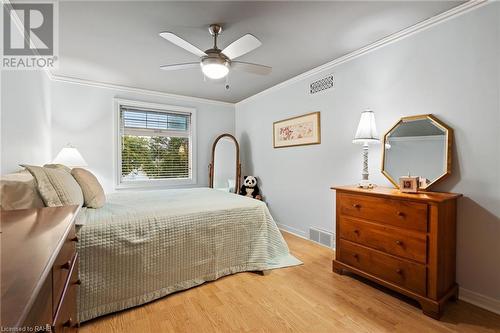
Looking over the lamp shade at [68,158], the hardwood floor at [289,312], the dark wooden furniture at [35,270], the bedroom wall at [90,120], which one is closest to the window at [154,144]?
the bedroom wall at [90,120]

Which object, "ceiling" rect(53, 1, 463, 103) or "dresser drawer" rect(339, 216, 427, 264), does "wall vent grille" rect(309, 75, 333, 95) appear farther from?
"dresser drawer" rect(339, 216, 427, 264)

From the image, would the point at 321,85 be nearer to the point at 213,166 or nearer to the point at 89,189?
the point at 213,166

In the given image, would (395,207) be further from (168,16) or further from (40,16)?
(40,16)

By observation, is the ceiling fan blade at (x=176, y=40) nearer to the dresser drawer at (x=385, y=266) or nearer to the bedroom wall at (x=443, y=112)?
the bedroom wall at (x=443, y=112)

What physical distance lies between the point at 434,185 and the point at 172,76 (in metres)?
3.32

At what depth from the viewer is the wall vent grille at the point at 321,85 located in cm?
297

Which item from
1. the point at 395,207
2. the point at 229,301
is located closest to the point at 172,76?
the point at 229,301

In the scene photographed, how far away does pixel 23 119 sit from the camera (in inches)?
84.2

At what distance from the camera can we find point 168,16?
6.49 feet

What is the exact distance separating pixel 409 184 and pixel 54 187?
2.68 m

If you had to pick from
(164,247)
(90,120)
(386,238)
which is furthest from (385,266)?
(90,120)

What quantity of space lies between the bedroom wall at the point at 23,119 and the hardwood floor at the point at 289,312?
150cm

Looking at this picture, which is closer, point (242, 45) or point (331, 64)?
point (242, 45)

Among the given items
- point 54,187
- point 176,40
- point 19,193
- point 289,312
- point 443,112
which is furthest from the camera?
point 443,112
